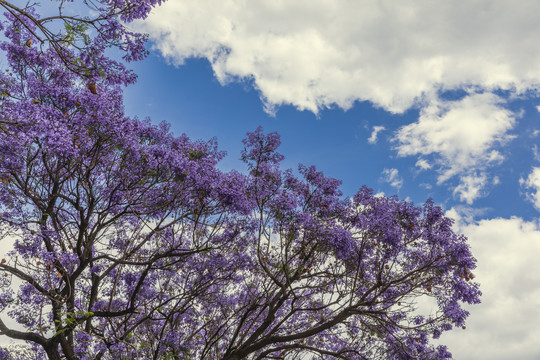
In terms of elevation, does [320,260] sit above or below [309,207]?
below

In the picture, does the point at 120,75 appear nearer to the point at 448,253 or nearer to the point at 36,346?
the point at 448,253

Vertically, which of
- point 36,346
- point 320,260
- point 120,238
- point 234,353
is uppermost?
point 120,238

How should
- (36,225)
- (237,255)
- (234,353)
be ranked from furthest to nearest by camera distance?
(237,255)
(36,225)
(234,353)

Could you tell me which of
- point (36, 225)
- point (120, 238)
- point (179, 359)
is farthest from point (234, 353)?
point (36, 225)

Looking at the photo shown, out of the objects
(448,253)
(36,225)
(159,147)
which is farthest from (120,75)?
(448,253)

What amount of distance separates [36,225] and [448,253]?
9861 mm

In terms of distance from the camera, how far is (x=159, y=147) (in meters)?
9.68

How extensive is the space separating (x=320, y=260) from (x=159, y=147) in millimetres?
4951

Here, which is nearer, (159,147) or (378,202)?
(159,147)

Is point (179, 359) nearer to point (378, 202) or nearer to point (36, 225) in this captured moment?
point (36, 225)

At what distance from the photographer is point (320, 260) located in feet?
35.6

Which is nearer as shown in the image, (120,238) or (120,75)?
(120,75)

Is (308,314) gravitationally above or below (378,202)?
below

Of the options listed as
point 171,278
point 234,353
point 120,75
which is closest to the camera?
point 120,75
